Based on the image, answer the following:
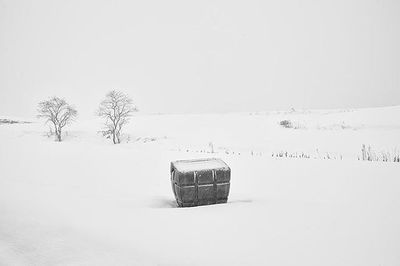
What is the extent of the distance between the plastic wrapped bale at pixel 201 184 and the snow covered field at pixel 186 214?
351mm

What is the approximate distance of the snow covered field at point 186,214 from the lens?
10.6 feet

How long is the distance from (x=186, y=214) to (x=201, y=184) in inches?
32.0

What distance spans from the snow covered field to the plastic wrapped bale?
35 centimetres

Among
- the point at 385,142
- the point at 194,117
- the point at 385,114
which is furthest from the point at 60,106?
the point at 385,114

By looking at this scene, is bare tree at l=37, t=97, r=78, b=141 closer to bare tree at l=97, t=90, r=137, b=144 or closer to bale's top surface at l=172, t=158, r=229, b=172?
bare tree at l=97, t=90, r=137, b=144

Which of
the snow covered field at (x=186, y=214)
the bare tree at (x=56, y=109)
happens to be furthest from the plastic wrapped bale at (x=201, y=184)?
the bare tree at (x=56, y=109)

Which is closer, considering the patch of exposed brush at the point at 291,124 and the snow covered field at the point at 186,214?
the snow covered field at the point at 186,214

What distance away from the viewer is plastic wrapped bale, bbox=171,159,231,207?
207 inches

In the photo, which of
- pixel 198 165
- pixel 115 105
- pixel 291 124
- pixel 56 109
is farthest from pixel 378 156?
pixel 56 109

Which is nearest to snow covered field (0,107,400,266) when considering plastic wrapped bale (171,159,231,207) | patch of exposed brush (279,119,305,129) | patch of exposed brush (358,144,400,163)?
plastic wrapped bale (171,159,231,207)

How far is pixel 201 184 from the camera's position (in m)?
5.34

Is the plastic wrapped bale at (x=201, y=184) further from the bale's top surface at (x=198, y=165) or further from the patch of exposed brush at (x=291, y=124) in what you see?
the patch of exposed brush at (x=291, y=124)

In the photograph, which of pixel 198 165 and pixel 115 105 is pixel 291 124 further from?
pixel 198 165

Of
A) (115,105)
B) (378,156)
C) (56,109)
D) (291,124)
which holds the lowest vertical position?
(378,156)
